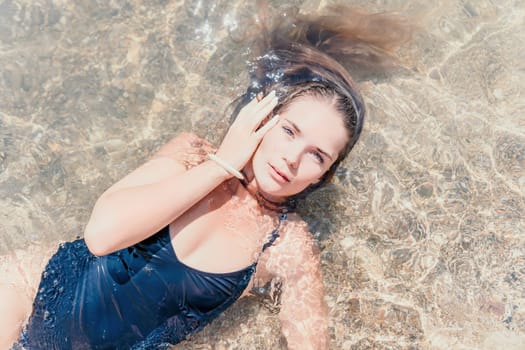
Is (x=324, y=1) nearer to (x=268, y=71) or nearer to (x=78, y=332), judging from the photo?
(x=268, y=71)

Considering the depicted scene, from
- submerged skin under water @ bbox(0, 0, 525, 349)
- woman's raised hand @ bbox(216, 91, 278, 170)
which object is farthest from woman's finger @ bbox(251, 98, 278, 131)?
submerged skin under water @ bbox(0, 0, 525, 349)

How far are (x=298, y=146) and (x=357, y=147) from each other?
1.04 metres

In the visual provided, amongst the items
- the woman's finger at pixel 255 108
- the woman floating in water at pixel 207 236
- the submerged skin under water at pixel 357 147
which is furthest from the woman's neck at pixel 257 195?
the submerged skin under water at pixel 357 147

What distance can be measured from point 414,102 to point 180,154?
1.56 metres

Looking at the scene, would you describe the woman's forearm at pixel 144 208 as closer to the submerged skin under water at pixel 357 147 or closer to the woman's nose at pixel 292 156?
the woman's nose at pixel 292 156

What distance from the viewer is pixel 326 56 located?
10.9 feet

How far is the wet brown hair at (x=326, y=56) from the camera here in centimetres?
301

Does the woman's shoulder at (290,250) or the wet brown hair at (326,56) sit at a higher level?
the wet brown hair at (326,56)

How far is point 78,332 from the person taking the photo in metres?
2.97

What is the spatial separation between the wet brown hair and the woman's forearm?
1.62ft

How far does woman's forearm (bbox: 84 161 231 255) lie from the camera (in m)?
2.76

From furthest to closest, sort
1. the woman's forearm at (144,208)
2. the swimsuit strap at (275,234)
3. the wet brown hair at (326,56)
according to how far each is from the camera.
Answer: the swimsuit strap at (275,234) < the wet brown hair at (326,56) < the woman's forearm at (144,208)

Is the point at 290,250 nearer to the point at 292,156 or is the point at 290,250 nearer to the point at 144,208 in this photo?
the point at 292,156

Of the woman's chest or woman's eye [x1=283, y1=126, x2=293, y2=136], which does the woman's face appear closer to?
woman's eye [x1=283, y1=126, x2=293, y2=136]
